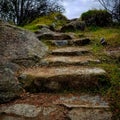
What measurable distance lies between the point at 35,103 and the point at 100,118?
997mm

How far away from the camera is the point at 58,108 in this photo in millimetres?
4309

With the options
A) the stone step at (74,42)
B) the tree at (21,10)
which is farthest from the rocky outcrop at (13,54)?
the tree at (21,10)

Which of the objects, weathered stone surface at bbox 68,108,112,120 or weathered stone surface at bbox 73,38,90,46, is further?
weathered stone surface at bbox 73,38,90,46

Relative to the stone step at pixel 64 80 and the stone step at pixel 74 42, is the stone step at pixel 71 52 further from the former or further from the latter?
the stone step at pixel 64 80

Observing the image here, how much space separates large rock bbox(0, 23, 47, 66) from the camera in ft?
18.9

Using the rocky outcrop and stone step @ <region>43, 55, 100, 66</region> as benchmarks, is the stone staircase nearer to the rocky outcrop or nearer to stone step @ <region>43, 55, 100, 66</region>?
stone step @ <region>43, 55, 100, 66</region>

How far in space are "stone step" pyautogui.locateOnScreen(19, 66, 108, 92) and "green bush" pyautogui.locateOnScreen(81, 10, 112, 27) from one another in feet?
17.8

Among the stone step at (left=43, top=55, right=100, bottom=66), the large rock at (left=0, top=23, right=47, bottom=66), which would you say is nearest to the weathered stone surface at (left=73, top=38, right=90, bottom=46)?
the large rock at (left=0, top=23, right=47, bottom=66)

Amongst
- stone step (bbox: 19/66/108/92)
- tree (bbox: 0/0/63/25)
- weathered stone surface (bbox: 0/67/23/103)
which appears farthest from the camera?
tree (bbox: 0/0/63/25)

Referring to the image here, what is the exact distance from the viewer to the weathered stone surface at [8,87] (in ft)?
15.2

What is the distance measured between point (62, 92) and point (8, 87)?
79cm

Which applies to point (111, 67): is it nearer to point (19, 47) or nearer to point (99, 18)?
point (19, 47)

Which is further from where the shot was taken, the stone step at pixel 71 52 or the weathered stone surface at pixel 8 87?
the stone step at pixel 71 52

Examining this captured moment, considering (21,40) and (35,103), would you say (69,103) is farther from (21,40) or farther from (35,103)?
(21,40)
